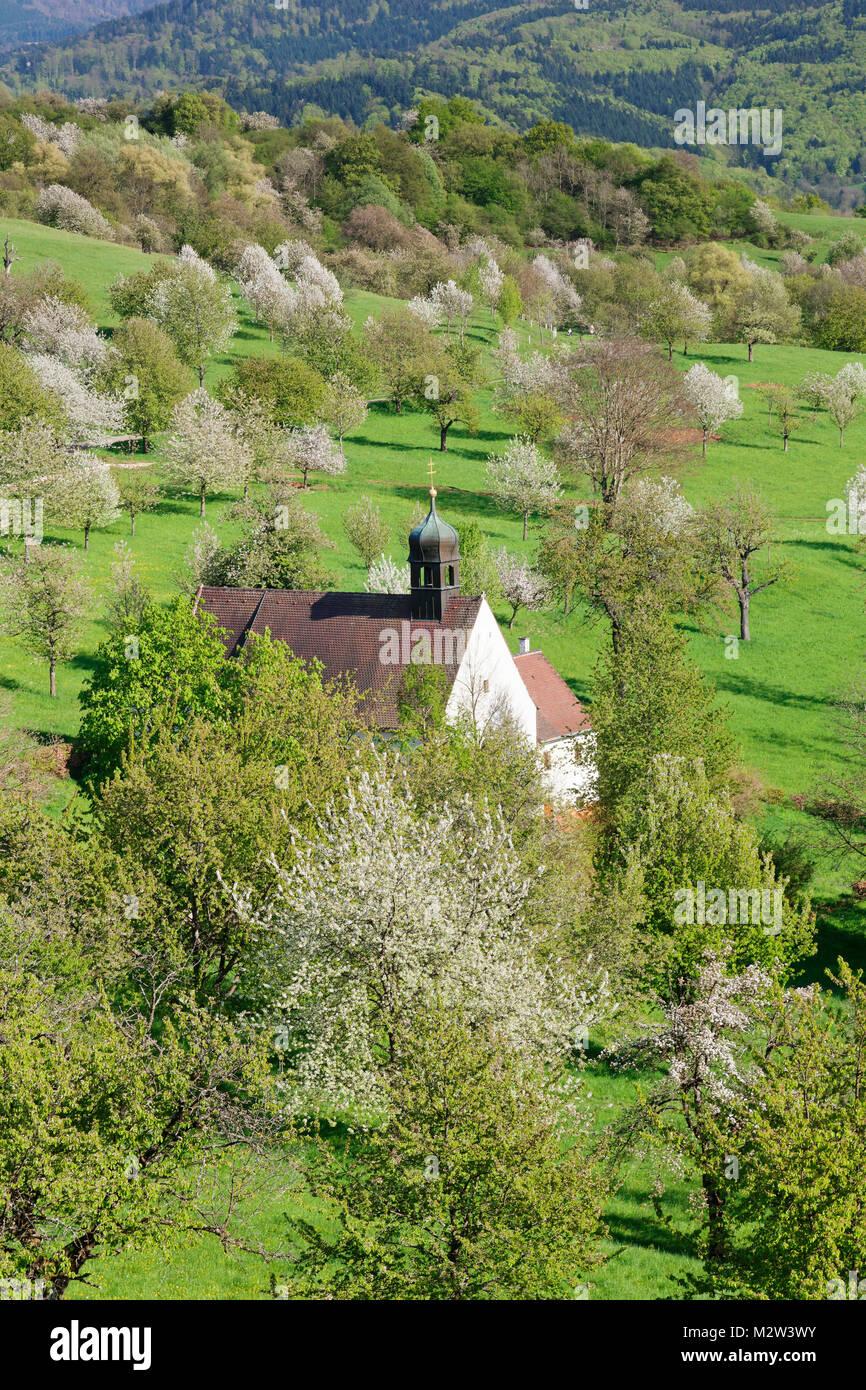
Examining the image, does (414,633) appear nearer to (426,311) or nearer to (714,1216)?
(714,1216)

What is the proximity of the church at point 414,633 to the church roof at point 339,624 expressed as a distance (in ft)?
0.13

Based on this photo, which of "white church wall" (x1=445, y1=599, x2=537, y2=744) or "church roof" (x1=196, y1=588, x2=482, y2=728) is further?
"church roof" (x1=196, y1=588, x2=482, y2=728)

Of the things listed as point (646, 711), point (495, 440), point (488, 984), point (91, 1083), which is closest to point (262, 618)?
point (646, 711)

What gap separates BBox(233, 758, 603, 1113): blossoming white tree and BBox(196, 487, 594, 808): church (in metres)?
17.4

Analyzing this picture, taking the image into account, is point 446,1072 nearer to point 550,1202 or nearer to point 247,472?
point 550,1202

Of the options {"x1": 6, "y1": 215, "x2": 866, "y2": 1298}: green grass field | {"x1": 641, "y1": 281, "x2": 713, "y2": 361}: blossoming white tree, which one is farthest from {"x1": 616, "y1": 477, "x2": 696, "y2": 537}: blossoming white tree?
{"x1": 641, "y1": 281, "x2": 713, "y2": 361}: blossoming white tree

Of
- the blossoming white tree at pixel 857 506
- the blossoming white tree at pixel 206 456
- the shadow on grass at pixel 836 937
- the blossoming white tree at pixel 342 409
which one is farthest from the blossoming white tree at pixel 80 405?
the shadow on grass at pixel 836 937

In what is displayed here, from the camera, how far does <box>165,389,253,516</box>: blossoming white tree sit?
233ft

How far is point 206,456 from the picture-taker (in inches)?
2790

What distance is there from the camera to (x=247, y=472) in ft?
237

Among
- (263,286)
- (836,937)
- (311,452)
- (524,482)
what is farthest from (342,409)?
(836,937)

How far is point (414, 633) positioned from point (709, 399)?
2233 inches

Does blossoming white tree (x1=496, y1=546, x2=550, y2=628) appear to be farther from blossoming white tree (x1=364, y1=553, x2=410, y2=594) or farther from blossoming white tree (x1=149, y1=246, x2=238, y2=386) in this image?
blossoming white tree (x1=149, y1=246, x2=238, y2=386)
